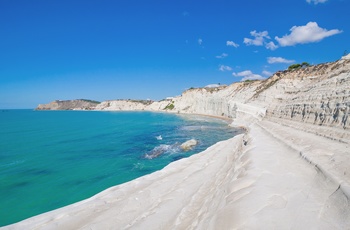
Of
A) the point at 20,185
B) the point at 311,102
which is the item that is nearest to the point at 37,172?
the point at 20,185

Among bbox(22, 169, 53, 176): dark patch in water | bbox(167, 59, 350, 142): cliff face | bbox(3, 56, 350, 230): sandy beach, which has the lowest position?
bbox(22, 169, 53, 176): dark patch in water

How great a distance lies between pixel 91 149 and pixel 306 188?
77.0 feet

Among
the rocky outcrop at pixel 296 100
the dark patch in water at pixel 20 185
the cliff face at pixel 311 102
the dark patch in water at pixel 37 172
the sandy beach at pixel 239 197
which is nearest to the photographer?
the sandy beach at pixel 239 197

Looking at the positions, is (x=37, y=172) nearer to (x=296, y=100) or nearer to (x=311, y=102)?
(x=311, y=102)

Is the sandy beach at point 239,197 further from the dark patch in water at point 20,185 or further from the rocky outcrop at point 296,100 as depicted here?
the dark patch in water at point 20,185

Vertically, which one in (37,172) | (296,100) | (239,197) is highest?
(296,100)

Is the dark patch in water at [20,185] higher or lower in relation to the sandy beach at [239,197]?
lower

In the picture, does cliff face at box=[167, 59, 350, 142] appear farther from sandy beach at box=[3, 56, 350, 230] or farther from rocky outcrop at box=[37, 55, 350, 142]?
sandy beach at box=[3, 56, 350, 230]

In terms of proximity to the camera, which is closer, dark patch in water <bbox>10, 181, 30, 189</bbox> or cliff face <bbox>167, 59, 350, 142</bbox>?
dark patch in water <bbox>10, 181, 30, 189</bbox>

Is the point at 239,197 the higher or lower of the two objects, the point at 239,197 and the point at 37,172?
the higher

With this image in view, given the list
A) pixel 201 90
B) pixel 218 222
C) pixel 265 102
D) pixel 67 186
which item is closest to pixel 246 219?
pixel 218 222

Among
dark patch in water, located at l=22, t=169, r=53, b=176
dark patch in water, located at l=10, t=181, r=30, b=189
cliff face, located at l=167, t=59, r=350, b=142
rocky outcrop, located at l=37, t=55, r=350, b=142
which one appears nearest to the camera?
dark patch in water, located at l=10, t=181, r=30, b=189

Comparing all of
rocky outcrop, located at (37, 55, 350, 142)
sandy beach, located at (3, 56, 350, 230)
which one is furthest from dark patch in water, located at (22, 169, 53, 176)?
rocky outcrop, located at (37, 55, 350, 142)

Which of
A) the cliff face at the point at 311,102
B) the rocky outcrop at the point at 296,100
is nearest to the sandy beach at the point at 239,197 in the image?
the cliff face at the point at 311,102
